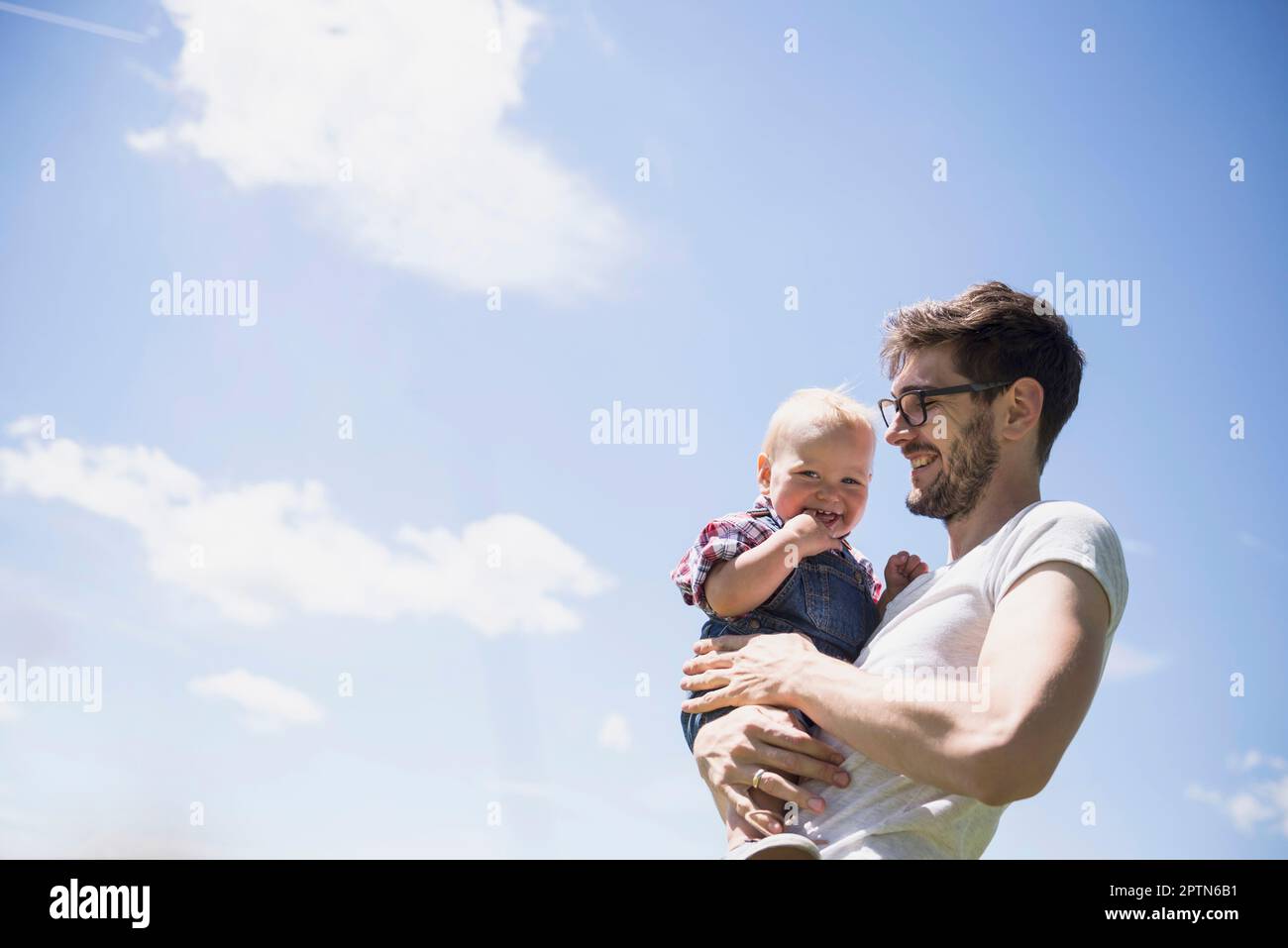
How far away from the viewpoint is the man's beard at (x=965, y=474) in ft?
12.2

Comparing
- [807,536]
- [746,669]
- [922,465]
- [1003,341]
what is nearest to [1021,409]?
[1003,341]

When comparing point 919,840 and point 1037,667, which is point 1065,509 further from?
point 919,840

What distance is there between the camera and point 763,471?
14.1 feet

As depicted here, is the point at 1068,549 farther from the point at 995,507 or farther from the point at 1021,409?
the point at 1021,409

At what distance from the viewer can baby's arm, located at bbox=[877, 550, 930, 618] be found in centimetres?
394

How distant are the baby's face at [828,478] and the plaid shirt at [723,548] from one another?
9 centimetres

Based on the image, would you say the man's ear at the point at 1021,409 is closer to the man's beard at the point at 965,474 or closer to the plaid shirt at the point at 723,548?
the man's beard at the point at 965,474

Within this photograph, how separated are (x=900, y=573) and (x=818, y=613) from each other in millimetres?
440

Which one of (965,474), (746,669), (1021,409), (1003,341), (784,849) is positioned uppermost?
(1003,341)

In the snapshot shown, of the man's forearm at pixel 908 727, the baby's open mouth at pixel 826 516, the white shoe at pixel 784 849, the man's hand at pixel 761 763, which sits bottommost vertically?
the white shoe at pixel 784 849

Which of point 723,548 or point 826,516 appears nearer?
point 723,548

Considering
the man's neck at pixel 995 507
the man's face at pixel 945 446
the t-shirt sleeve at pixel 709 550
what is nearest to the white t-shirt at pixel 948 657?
the man's neck at pixel 995 507

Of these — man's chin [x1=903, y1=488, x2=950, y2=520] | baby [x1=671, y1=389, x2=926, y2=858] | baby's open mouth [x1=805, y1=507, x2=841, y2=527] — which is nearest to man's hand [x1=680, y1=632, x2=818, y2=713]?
baby [x1=671, y1=389, x2=926, y2=858]
